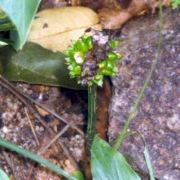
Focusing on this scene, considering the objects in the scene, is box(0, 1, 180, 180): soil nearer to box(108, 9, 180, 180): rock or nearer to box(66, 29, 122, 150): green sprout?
box(108, 9, 180, 180): rock

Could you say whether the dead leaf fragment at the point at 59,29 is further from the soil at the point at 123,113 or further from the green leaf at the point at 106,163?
the green leaf at the point at 106,163

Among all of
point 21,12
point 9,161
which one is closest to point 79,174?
point 9,161

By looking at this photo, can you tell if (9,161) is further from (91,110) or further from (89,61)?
(89,61)

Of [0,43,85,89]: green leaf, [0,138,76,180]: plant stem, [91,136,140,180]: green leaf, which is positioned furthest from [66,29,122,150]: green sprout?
[0,43,85,89]: green leaf

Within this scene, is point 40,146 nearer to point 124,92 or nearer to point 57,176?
point 57,176

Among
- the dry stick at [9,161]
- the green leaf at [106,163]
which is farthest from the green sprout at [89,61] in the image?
the dry stick at [9,161]

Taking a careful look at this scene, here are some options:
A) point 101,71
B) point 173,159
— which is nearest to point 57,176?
point 173,159
